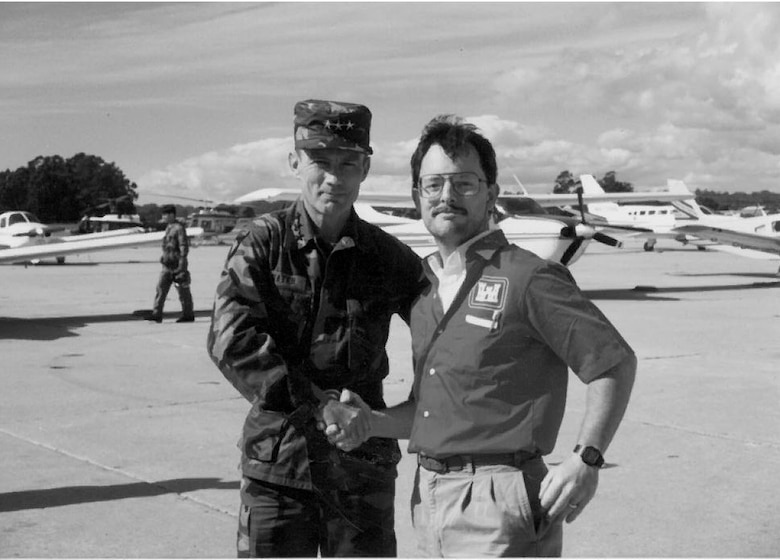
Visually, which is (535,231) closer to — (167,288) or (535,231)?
(535,231)

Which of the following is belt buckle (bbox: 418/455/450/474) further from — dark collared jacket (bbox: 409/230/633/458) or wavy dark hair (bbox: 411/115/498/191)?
wavy dark hair (bbox: 411/115/498/191)

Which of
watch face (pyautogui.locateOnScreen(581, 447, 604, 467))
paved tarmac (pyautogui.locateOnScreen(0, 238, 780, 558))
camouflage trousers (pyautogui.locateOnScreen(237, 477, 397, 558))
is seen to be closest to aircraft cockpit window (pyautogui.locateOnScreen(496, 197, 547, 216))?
paved tarmac (pyautogui.locateOnScreen(0, 238, 780, 558))

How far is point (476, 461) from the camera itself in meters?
2.57

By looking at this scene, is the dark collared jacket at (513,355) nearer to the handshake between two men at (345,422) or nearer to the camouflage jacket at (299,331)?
the handshake between two men at (345,422)

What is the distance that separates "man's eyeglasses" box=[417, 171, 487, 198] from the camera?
272 cm

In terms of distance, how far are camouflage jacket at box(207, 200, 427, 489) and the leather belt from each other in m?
0.42

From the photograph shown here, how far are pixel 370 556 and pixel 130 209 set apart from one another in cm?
11756

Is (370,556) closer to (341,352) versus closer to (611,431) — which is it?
(341,352)

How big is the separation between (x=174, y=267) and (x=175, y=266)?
29 mm

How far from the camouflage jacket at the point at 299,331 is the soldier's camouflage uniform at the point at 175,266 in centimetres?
1289

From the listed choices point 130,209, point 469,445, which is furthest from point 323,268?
point 130,209

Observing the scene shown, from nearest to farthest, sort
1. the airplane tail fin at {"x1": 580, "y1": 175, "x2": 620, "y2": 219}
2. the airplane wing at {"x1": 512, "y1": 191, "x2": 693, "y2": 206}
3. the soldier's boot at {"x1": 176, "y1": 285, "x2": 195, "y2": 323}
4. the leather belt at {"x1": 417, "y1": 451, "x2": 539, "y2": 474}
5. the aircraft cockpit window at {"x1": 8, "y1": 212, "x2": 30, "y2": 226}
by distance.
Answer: the leather belt at {"x1": 417, "y1": 451, "x2": 539, "y2": 474}, the soldier's boot at {"x1": 176, "y1": 285, "x2": 195, "y2": 323}, the airplane wing at {"x1": 512, "y1": 191, "x2": 693, "y2": 206}, the aircraft cockpit window at {"x1": 8, "y1": 212, "x2": 30, "y2": 226}, the airplane tail fin at {"x1": 580, "y1": 175, "x2": 620, "y2": 219}

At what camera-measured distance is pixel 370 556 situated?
2967 mm

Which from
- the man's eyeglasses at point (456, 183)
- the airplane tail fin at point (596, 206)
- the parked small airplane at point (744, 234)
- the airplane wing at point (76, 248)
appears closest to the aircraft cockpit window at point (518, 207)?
the airplane wing at point (76, 248)
